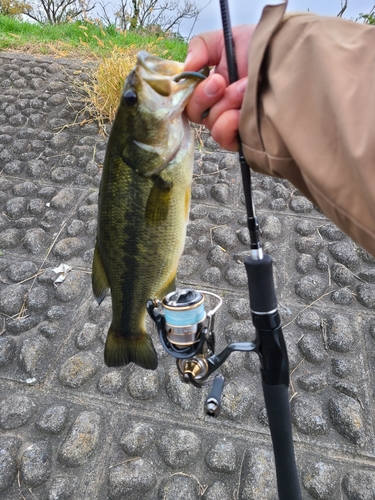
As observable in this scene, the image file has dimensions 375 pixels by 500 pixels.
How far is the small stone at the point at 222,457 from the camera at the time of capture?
2.21 metres

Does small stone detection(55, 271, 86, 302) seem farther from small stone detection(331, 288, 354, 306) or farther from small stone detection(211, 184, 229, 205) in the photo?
small stone detection(331, 288, 354, 306)

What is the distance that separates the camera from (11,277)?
3262 mm

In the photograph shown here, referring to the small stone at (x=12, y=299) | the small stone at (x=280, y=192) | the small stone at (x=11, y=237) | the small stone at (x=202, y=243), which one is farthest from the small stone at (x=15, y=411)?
the small stone at (x=280, y=192)

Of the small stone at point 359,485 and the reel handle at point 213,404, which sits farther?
the small stone at point 359,485

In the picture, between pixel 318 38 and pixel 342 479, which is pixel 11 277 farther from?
pixel 318 38

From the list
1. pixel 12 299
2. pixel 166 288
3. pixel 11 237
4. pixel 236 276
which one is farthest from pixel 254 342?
pixel 11 237

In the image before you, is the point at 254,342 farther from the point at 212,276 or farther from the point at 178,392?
the point at 212,276

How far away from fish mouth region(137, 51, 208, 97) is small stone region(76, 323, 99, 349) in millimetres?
1847

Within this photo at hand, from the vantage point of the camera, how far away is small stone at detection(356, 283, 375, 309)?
3.02m

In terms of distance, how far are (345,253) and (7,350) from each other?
2.58 meters

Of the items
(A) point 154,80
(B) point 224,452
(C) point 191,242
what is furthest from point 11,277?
(A) point 154,80

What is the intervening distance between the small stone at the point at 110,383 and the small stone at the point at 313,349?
1184 mm

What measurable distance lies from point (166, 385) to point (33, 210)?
2121mm

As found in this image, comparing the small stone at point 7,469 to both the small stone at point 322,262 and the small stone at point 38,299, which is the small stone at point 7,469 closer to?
the small stone at point 38,299
